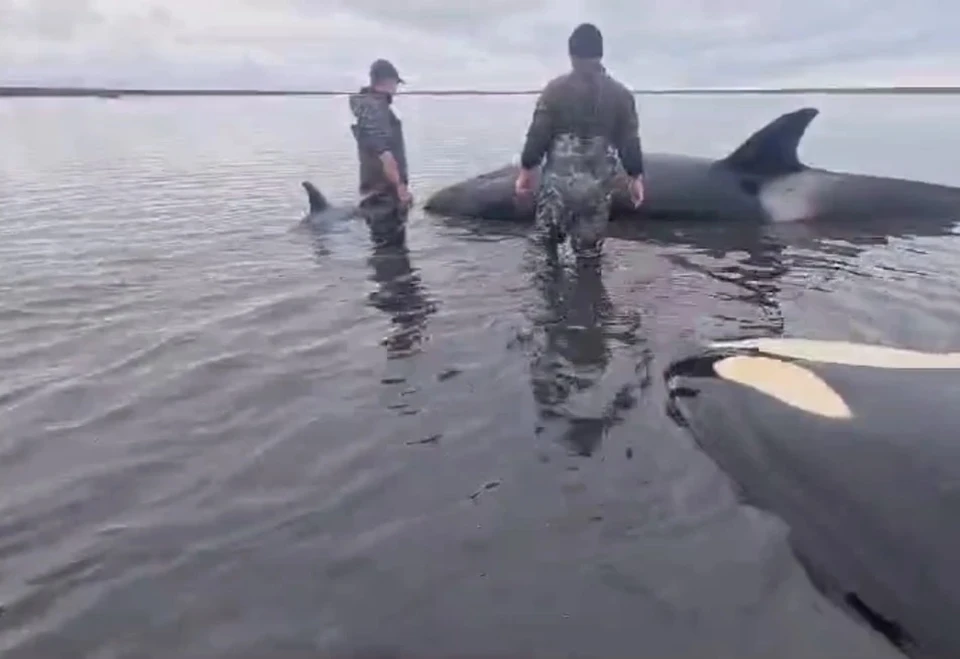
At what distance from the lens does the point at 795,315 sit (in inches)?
370

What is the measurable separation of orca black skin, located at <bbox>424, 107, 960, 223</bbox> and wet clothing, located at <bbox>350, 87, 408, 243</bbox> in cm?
144

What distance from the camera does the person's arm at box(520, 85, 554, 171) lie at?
36.7 ft

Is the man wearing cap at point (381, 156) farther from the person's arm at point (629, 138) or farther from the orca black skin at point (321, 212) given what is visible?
the person's arm at point (629, 138)

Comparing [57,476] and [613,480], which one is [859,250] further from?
[57,476]

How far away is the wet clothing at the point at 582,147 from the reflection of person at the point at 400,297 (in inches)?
87.7

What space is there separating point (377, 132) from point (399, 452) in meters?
9.48

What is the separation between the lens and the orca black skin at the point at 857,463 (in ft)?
12.9

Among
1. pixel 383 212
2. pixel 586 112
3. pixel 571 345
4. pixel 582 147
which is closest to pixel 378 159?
pixel 383 212

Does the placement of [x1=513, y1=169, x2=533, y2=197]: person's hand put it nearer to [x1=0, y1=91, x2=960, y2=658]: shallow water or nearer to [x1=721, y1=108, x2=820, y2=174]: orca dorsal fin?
[x1=0, y1=91, x2=960, y2=658]: shallow water

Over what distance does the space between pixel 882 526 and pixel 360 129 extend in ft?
39.3

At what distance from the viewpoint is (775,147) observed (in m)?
14.6

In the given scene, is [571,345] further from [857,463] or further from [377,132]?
[377,132]

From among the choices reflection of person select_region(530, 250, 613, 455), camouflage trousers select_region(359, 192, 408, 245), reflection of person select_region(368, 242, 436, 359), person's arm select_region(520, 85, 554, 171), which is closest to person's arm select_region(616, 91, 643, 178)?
person's arm select_region(520, 85, 554, 171)

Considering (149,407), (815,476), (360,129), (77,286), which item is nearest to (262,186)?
(360,129)
